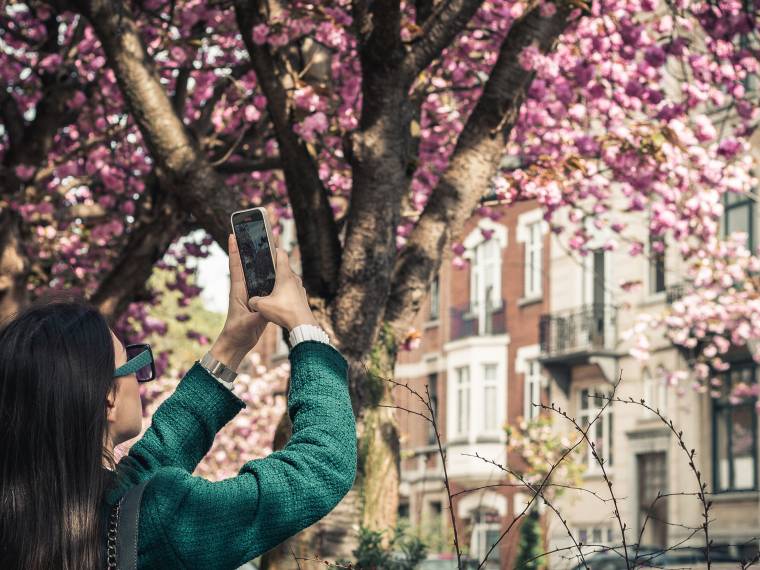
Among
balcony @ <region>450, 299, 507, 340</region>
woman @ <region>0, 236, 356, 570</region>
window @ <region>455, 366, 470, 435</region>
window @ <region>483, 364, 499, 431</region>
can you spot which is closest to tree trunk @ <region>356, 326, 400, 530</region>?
woman @ <region>0, 236, 356, 570</region>

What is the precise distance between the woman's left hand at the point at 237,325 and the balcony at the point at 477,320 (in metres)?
32.8

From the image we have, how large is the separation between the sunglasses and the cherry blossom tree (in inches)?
154

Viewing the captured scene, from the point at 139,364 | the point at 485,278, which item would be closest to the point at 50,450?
the point at 139,364

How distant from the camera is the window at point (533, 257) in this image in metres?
34.0

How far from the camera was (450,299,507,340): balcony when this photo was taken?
117ft

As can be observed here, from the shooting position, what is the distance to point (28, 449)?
2.23m

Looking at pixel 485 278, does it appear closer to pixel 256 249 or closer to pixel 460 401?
pixel 460 401

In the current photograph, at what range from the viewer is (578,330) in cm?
3189

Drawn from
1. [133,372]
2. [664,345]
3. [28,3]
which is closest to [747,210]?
[664,345]

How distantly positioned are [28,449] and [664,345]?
26856mm

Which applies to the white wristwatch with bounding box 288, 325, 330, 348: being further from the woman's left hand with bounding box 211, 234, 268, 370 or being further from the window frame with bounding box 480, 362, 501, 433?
the window frame with bounding box 480, 362, 501, 433

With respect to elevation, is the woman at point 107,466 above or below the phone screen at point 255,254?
below

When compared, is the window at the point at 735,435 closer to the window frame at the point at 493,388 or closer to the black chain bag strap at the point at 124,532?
the window frame at the point at 493,388

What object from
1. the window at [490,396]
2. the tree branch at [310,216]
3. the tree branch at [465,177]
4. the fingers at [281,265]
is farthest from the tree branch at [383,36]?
the window at [490,396]
